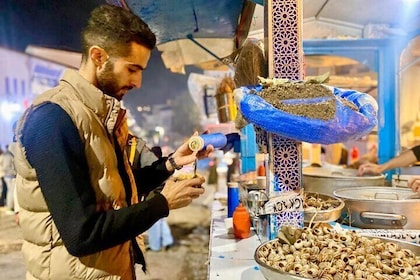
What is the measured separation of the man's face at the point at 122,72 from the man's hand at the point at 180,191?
401 mm

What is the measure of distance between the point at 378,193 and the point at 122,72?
5.41ft

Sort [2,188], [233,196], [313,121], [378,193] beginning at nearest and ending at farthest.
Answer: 1. [313,121]
2. [378,193]
3. [233,196]
4. [2,188]

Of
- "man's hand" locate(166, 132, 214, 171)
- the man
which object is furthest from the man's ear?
"man's hand" locate(166, 132, 214, 171)

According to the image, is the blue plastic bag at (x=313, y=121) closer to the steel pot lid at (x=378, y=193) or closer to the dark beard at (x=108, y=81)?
the dark beard at (x=108, y=81)

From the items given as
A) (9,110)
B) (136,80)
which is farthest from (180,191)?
(9,110)

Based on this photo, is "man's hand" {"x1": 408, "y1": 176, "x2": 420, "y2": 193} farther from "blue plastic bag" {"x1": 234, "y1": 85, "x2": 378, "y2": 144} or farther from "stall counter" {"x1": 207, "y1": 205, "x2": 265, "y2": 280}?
"stall counter" {"x1": 207, "y1": 205, "x2": 265, "y2": 280}

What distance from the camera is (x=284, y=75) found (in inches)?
75.1

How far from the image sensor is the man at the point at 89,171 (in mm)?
1251

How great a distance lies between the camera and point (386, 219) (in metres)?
2.04

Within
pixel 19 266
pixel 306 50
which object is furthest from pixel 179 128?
pixel 306 50

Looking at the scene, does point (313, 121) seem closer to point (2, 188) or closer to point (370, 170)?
point (370, 170)

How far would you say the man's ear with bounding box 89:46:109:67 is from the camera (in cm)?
145

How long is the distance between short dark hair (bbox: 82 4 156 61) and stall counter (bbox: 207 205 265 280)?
3.13 ft

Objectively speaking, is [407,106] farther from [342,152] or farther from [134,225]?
[134,225]
